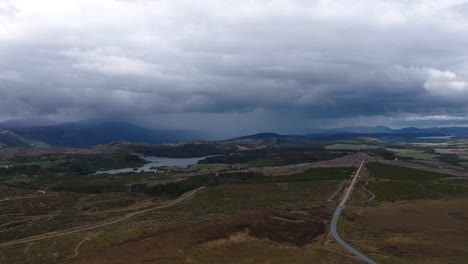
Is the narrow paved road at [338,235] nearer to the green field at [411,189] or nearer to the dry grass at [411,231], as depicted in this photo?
the dry grass at [411,231]

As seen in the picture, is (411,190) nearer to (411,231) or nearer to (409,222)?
(409,222)

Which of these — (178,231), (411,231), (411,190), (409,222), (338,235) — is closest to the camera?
(178,231)

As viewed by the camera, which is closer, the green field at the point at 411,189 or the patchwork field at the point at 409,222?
the patchwork field at the point at 409,222

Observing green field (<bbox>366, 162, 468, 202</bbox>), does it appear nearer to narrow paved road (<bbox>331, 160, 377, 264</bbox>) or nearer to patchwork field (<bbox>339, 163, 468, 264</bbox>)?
patchwork field (<bbox>339, 163, 468, 264</bbox>)

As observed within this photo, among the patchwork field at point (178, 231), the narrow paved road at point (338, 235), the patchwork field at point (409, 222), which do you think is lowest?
the patchwork field at point (409, 222)

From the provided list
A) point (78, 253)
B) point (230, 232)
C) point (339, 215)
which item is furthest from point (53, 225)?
point (339, 215)

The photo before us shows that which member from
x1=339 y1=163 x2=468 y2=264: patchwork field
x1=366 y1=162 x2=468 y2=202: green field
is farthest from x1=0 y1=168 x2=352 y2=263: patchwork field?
x1=366 y1=162 x2=468 y2=202: green field

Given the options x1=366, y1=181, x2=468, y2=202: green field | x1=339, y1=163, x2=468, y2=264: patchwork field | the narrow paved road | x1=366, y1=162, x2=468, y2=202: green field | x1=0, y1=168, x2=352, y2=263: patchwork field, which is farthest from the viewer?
x1=366, y1=162, x2=468, y2=202: green field

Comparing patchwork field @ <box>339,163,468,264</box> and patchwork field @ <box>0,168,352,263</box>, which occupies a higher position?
patchwork field @ <box>0,168,352,263</box>

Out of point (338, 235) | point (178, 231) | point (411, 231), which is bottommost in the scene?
point (411, 231)

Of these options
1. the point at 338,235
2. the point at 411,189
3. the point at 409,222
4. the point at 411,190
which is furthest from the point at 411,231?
the point at 411,189

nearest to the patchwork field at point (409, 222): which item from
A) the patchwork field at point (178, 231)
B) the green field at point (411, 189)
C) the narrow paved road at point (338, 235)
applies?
the green field at point (411, 189)

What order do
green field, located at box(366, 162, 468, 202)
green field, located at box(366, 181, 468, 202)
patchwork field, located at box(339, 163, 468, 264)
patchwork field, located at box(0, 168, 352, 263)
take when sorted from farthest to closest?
green field, located at box(366, 162, 468, 202)
green field, located at box(366, 181, 468, 202)
patchwork field, located at box(339, 163, 468, 264)
patchwork field, located at box(0, 168, 352, 263)

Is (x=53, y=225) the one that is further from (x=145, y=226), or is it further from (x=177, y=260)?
(x=177, y=260)
